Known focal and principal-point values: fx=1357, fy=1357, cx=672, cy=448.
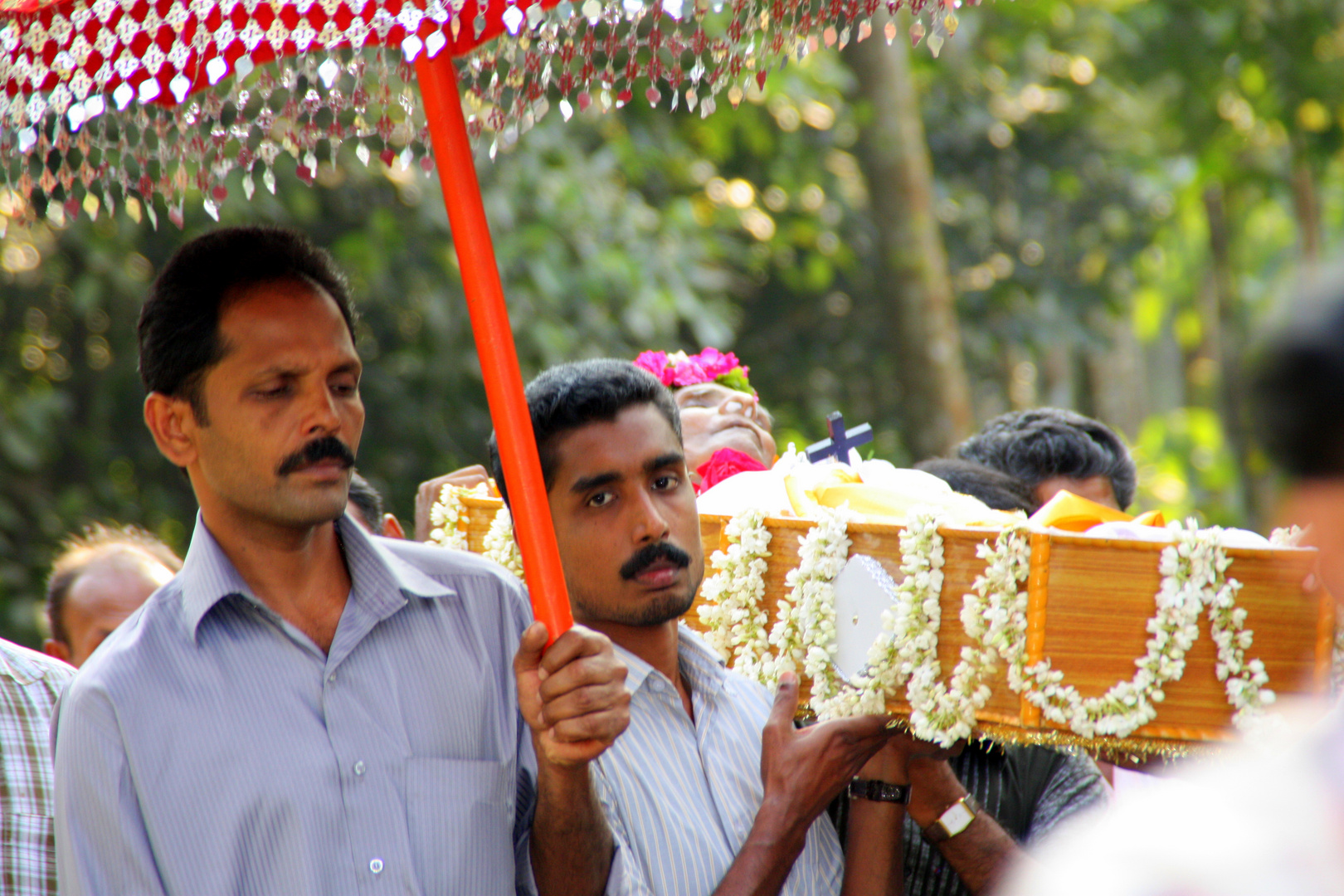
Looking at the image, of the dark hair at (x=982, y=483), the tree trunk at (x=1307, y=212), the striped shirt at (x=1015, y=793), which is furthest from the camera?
the tree trunk at (x=1307, y=212)

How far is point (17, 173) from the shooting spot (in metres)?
2.33

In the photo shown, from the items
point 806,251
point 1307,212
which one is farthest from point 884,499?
point 1307,212

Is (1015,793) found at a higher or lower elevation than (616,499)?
lower

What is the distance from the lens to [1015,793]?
3268 millimetres

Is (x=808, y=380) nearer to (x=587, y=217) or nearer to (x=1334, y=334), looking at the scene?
(x=587, y=217)

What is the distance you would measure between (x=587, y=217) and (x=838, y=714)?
510cm

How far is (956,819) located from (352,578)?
4.51ft

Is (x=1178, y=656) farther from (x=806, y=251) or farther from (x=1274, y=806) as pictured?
(x=806, y=251)

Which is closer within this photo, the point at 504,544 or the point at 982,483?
the point at 504,544

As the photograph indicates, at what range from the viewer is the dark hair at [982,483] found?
3.67 meters

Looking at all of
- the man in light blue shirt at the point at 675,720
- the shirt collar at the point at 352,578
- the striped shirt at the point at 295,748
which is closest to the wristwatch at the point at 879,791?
the man in light blue shirt at the point at 675,720

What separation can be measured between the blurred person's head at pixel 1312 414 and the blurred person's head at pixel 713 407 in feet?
9.08

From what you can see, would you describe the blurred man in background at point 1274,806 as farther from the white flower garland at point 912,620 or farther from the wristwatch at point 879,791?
the wristwatch at point 879,791

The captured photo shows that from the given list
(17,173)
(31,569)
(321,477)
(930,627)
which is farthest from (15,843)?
(31,569)
